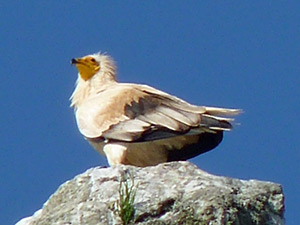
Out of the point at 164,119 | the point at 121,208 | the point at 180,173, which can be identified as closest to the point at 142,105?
the point at 164,119

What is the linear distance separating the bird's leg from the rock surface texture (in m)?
2.01

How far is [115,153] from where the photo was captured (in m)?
10.8

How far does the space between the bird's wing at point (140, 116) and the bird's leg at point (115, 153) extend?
95 millimetres

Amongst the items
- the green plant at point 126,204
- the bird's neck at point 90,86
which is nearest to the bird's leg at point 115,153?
the bird's neck at point 90,86

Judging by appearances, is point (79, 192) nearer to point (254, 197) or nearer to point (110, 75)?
point (254, 197)

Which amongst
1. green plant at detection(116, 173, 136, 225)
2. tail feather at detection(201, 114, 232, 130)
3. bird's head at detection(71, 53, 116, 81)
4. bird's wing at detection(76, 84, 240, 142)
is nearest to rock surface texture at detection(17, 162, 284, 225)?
green plant at detection(116, 173, 136, 225)

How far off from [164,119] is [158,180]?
257cm

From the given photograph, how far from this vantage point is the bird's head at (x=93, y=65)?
12984 mm

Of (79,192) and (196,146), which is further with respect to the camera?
(196,146)

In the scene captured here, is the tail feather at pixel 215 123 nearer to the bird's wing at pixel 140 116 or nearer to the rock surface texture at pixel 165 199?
the bird's wing at pixel 140 116

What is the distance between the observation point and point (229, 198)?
804cm

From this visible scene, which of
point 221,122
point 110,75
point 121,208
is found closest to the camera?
point 121,208

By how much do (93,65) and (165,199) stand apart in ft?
17.5

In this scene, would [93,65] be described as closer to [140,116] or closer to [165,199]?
[140,116]
